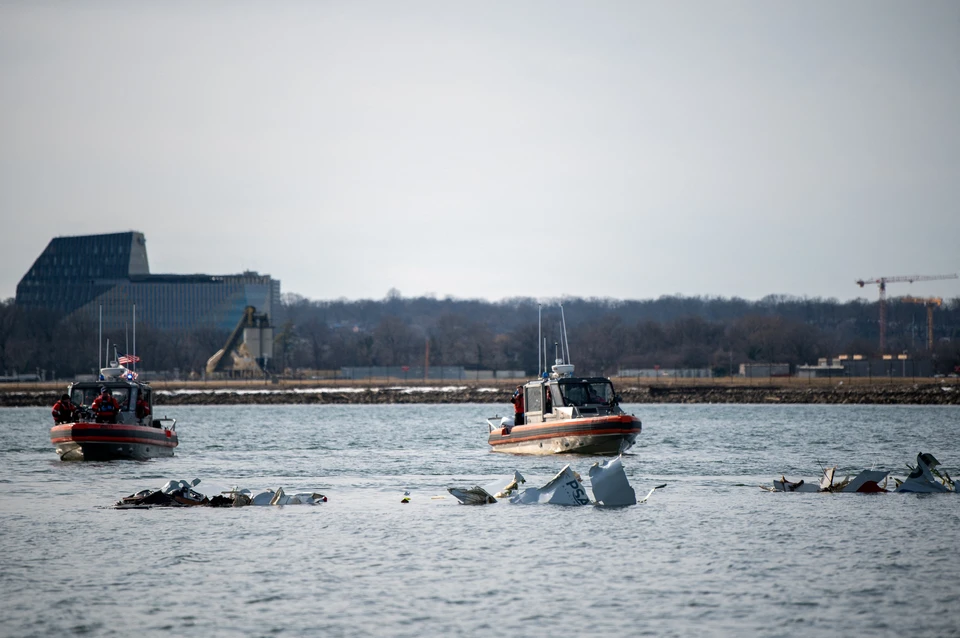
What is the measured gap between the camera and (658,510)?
2795cm

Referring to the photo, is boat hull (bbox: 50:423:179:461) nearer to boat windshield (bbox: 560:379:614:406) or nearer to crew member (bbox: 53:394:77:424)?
crew member (bbox: 53:394:77:424)

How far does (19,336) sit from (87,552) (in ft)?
577

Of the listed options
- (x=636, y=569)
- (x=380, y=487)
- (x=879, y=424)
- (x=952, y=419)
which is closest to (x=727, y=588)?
(x=636, y=569)

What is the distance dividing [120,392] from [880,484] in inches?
1137

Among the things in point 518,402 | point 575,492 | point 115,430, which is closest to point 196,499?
point 575,492

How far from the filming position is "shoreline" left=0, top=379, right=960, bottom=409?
110625 millimetres

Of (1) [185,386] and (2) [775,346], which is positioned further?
(2) [775,346]

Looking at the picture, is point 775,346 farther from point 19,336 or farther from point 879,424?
point 19,336

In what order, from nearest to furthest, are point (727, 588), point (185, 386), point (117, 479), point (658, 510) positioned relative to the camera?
point (727, 588) < point (658, 510) < point (117, 479) < point (185, 386)

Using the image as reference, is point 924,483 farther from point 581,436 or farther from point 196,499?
point 196,499

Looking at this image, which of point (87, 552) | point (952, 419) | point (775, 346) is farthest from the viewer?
point (775, 346)

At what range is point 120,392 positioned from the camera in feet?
152

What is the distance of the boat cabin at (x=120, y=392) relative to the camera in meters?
45.4

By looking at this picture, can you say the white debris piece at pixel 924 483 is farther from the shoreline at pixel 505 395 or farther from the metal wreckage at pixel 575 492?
the shoreline at pixel 505 395
